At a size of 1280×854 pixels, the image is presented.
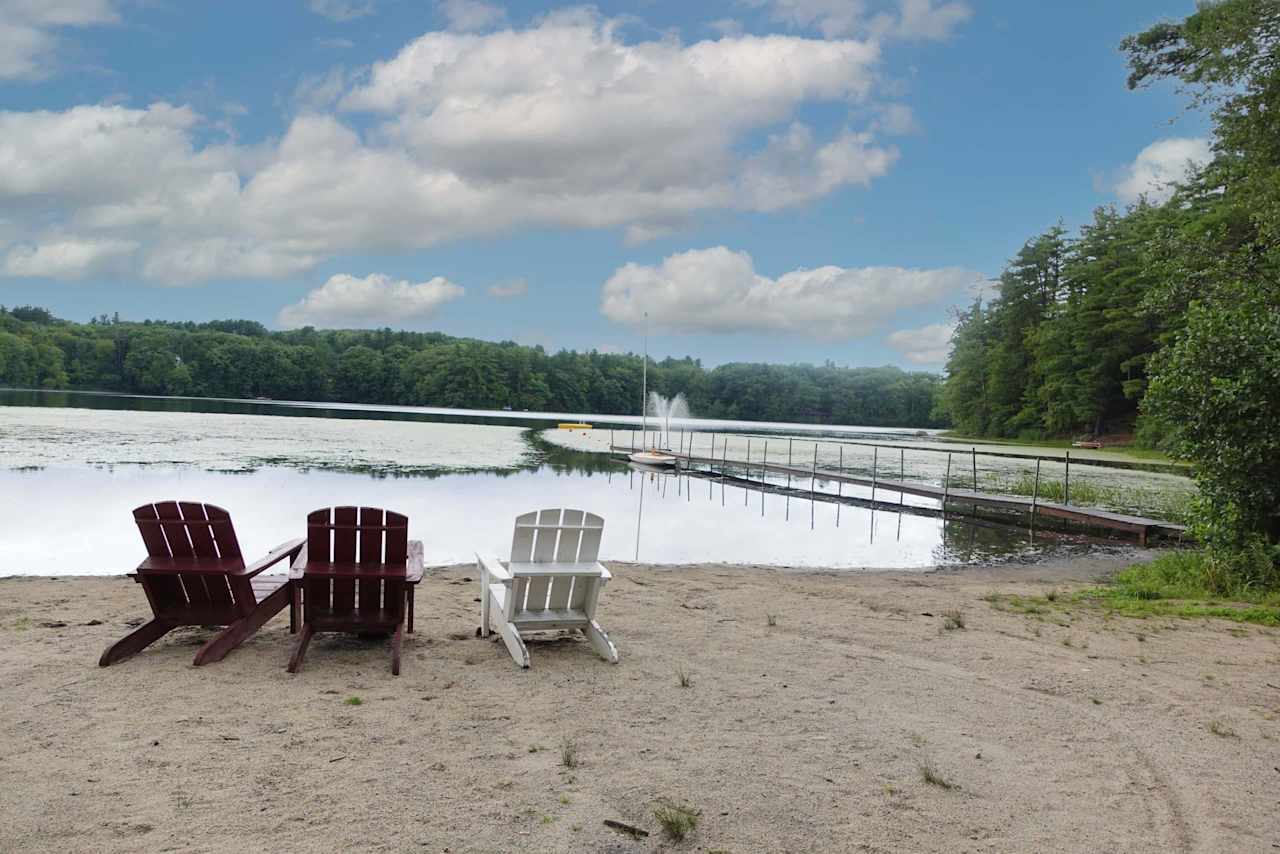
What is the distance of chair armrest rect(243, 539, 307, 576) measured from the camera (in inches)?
221

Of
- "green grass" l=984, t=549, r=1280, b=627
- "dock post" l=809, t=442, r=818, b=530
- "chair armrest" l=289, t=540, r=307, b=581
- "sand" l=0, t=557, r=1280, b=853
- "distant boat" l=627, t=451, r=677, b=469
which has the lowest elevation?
"dock post" l=809, t=442, r=818, b=530

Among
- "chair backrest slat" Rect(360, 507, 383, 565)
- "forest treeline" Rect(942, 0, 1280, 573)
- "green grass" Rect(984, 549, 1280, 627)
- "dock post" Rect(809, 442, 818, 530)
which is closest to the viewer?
"chair backrest slat" Rect(360, 507, 383, 565)

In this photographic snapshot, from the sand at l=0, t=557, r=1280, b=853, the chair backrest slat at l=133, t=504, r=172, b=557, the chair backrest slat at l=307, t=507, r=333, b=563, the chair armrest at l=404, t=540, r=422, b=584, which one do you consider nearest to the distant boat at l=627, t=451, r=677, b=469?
the sand at l=0, t=557, r=1280, b=853

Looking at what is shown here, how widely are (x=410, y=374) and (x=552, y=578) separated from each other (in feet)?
410

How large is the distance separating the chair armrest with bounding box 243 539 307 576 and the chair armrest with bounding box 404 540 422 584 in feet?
2.87

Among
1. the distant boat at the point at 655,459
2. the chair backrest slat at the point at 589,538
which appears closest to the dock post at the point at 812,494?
the distant boat at the point at 655,459

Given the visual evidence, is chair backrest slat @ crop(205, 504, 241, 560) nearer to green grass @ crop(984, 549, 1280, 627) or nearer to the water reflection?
the water reflection

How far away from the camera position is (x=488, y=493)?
20.6 metres

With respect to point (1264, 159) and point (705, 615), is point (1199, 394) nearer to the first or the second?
point (705, 615)

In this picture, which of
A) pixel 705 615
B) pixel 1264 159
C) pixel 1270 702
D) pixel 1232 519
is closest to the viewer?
pixel 1270 702

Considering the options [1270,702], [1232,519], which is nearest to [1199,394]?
[1232,519]

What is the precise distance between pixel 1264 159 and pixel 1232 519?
39.0 ft

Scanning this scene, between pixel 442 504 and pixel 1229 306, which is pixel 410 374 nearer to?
pixel 442 504

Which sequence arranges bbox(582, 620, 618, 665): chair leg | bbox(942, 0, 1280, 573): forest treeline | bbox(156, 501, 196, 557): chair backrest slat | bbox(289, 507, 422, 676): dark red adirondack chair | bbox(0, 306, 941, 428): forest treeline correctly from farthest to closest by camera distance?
bbox(0, 306, 941, 428): forest treeline → bbox(942, 0, 1280, 573): forest treeline → bbox(582, 620, 618, 665): chair leg → bbox(289, 507, 422, 676): dark red adirondack chair → bbox(156, 501, 196, 557): chair backrest slat
